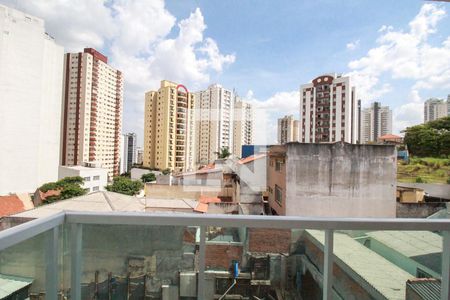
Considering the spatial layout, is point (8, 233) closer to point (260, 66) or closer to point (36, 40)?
point (260, 66)

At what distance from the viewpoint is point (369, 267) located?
102cm

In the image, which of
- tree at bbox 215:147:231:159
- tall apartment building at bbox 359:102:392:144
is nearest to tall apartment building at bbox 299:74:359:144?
tall apartment building at bbox 359:102:392:144

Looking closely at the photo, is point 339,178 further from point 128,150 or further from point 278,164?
point 128,150

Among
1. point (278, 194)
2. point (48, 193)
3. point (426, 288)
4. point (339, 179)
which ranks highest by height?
point (426, 288)

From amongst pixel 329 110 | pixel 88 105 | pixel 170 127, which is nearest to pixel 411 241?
pixel 329 110

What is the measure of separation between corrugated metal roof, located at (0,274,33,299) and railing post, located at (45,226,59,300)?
53 millimetres

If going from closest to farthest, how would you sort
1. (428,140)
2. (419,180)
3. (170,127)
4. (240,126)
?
(419,180) < (428,140) < (240,126) < (170,127)

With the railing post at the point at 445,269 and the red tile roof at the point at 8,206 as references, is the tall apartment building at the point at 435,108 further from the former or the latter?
the red tile roof at the point at 8,206

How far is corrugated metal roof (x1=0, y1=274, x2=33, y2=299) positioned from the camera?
2.54 ft

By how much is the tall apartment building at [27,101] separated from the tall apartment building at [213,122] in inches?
378

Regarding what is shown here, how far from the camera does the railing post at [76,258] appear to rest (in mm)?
943

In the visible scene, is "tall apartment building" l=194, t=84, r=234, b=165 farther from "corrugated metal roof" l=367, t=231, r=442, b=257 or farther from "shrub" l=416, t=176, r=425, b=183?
"corrugated metal roof" l=367, t=231, r=442, b=257

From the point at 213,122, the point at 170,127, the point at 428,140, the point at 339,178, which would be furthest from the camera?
the point at 170,127

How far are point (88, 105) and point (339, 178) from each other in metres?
26.8
